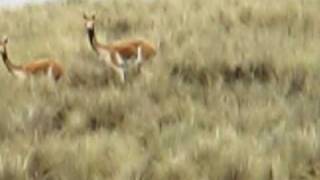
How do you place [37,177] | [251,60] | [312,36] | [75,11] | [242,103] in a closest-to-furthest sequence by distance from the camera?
[37,177]
[242,103]
[251,60]
[312,36]
[75,11]

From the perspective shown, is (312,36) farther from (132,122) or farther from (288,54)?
(132,122)

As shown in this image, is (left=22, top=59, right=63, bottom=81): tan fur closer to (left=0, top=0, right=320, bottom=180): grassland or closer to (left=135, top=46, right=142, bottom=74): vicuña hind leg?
(left=0, top=0, right=320, bottom=180): grassland

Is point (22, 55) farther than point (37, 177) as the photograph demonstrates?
Yes

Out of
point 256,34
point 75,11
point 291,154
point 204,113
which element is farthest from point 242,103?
point 75,11

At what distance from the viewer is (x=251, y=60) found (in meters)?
8.23

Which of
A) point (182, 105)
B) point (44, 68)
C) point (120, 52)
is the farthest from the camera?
point (120, 52)

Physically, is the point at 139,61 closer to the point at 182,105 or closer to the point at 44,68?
the point at 44,68

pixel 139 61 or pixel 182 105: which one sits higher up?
pixel 182 105

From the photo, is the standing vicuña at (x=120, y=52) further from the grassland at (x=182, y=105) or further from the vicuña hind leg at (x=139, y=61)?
the grassland at (x=182, y=105)

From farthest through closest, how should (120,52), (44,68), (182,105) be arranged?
(120,52) → (44,68) → (182,105)

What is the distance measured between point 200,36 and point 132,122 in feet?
11.4

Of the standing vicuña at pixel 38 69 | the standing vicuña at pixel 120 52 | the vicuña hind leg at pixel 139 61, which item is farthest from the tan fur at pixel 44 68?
the vicuña hind leg at pixel 139 61

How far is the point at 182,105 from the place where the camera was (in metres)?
6.70

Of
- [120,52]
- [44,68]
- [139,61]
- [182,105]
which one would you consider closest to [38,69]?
[44,68]
